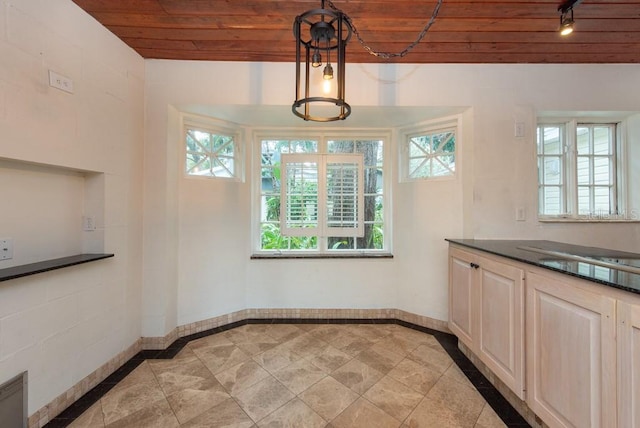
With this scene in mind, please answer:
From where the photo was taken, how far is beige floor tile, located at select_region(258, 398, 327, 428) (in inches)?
53.4

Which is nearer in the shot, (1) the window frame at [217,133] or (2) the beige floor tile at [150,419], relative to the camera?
(2) the beige floor tile at [150,419]

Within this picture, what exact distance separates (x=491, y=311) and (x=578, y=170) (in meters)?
1.82

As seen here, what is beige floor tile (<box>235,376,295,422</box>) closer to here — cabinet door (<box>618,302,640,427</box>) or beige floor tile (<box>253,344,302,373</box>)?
beige floor tile (<box>253,344,302,373</box>)

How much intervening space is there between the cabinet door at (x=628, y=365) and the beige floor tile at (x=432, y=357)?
3.40 feet

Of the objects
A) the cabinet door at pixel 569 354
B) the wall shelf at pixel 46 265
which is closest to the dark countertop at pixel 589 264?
the cabinet door at pixel 569 354

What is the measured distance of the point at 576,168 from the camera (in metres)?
2.32

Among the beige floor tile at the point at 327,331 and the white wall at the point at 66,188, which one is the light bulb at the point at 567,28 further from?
the white wall at the point at 66,188

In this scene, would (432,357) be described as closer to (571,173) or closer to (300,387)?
(300,387)

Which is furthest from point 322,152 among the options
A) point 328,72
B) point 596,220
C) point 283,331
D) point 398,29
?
point 596,220

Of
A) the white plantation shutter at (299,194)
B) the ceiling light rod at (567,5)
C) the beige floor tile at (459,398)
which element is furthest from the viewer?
the white plantation shutter at (299,194)

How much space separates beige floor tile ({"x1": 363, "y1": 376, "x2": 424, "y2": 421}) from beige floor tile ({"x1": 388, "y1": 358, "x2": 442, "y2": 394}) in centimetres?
5

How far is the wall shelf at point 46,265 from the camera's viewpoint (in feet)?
4.07

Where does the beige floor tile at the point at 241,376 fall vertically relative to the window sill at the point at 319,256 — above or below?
below

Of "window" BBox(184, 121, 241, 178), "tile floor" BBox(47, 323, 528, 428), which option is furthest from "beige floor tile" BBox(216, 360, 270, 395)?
"window" BBox(184, 121, 241, 178)
